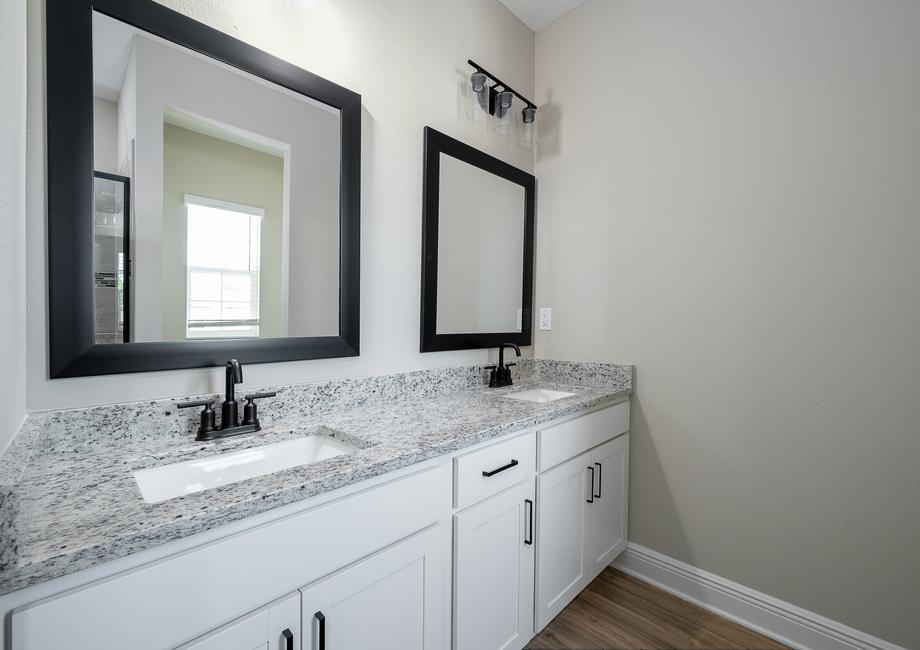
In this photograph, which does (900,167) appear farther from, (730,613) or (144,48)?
(144,48)

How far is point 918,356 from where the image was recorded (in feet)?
4.48

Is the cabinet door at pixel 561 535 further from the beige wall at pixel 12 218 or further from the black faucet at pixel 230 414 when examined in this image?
the beige wall at pixel 12 218

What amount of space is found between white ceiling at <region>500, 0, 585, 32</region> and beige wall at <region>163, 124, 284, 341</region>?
5.35 ft

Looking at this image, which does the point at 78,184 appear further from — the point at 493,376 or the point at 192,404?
the point at 493,376

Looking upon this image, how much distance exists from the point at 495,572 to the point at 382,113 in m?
1.65

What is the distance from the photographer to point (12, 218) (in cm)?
79

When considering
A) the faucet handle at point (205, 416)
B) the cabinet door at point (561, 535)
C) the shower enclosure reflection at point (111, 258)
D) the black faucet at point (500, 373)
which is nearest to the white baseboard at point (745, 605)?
the cabinet door at point (561, 535)

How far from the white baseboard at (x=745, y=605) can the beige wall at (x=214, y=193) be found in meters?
1.89

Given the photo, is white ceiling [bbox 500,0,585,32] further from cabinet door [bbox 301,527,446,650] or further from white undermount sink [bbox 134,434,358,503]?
cabinet door [bbox 301,527,446,650]

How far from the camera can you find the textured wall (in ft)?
3.90

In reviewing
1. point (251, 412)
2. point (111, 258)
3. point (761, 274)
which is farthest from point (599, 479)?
point (111, 258)

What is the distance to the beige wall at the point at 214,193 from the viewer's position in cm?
112

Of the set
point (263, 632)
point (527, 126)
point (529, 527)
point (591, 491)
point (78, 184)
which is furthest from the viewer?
point (527, 126)

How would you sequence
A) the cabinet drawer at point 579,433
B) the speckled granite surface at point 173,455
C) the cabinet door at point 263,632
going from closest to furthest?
the speckled granite surface at point 173,455
the cabinet door at point 263,632
the cabinet drawer at point 579,433
